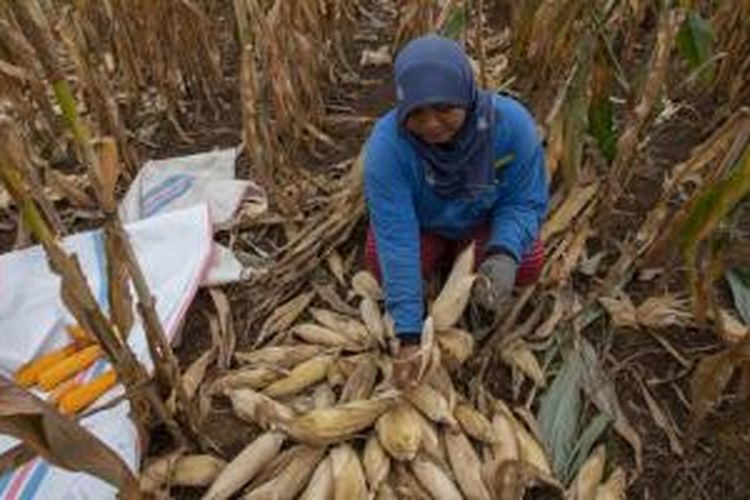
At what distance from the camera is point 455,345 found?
1722mm

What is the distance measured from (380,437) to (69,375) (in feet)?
2.18

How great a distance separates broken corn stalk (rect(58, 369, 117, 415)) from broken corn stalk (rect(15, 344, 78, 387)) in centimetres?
12

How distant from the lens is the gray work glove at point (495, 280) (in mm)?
1738

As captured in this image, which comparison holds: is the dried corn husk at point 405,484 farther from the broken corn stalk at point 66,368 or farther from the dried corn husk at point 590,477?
the broken corn stalk at point 66,368

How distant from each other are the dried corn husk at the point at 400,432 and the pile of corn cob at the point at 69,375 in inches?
21.5

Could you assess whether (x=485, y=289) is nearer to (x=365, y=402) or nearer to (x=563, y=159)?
(x=365, y=402)

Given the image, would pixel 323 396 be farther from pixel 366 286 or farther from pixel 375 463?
pixel 366 286

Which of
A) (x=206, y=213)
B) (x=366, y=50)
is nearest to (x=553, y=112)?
(x=206, y=213)

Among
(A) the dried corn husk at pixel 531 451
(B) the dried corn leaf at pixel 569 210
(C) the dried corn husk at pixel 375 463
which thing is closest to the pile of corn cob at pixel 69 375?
(C) the dried corn husk at pixel 375 463

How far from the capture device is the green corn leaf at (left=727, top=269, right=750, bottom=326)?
1805 mm

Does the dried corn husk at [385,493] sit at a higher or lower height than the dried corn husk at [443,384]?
lower

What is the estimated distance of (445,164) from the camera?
171cm

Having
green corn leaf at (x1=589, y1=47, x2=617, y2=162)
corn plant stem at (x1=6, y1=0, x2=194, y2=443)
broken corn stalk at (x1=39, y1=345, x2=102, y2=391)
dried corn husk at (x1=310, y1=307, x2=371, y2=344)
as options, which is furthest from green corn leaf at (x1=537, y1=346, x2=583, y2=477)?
broken corn stalk at (x1=39, y1=345, x2=102, y2=391)

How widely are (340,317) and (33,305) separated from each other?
0.66 m
